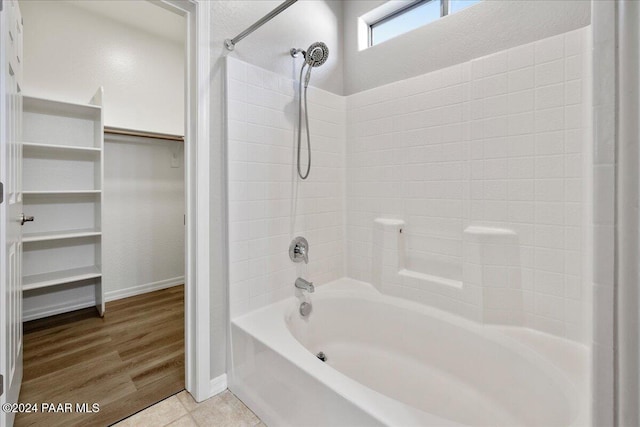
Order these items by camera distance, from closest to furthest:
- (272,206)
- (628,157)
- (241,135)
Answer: (628,157) → (241,135) → (272,206)

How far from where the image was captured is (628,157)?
0.32 m

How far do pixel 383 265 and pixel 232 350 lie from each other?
105cm

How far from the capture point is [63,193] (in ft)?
8.08

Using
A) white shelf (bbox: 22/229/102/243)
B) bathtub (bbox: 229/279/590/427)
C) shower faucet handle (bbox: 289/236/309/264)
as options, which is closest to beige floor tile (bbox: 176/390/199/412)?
bathtub (bbox: 229/279/590/427)

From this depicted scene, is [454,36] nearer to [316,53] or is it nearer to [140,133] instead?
[316,53]

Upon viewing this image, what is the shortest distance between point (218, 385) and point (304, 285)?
71 centimetres

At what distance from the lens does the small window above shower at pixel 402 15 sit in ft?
5.95

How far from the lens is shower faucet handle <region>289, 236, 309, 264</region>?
1.89 metres

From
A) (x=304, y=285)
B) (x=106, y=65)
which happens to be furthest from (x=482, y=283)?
(x=106, y=65)

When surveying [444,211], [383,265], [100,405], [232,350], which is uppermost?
[444,211]

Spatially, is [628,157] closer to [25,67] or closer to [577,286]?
[577,286]

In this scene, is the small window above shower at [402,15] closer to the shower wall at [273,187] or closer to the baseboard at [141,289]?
the shower wall at [273,187]

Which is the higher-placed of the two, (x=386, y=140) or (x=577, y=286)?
(x=386, y=140)

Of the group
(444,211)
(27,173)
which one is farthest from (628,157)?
(27,173)
